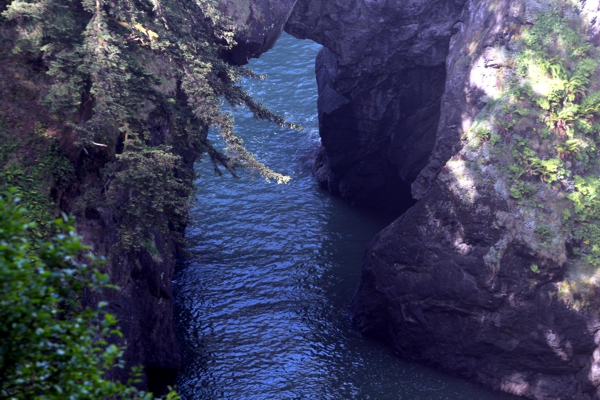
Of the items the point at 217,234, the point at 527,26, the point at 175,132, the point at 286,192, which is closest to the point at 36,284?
the point at 175,132

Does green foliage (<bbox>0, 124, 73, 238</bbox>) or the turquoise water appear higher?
green foliage (<bbox>0, 124, 73, 238</bbox>)

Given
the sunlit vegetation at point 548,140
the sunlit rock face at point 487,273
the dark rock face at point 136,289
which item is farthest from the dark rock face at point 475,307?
the dark rock face at point 136,289

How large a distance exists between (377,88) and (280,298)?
8387mm

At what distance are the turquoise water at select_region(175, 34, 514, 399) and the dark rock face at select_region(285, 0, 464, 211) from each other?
5.07 ft

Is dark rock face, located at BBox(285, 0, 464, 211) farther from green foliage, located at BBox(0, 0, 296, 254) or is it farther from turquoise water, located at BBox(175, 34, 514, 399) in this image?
green foliage, located at BBox(0, 0, 296, 254)

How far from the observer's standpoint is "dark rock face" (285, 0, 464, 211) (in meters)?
17.2

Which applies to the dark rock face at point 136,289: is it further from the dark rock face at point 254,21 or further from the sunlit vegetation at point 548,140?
the sunlit vegetation at point 548,140

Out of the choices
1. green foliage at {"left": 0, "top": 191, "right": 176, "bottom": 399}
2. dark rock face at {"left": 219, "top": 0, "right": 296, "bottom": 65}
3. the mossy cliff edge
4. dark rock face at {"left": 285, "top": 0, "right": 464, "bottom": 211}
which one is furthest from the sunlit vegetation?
green foliage at {"left": 0, "top": 191, "right": 176, "bottom": 399}

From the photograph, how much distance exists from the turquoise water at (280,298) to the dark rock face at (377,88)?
5.07 feet

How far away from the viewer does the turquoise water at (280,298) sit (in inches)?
521

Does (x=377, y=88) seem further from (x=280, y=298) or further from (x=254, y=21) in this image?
(x=280, y=298)

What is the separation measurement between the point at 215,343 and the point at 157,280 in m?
3.06

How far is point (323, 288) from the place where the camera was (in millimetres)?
17297

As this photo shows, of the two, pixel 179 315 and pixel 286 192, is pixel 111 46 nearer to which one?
pixel 179 315
